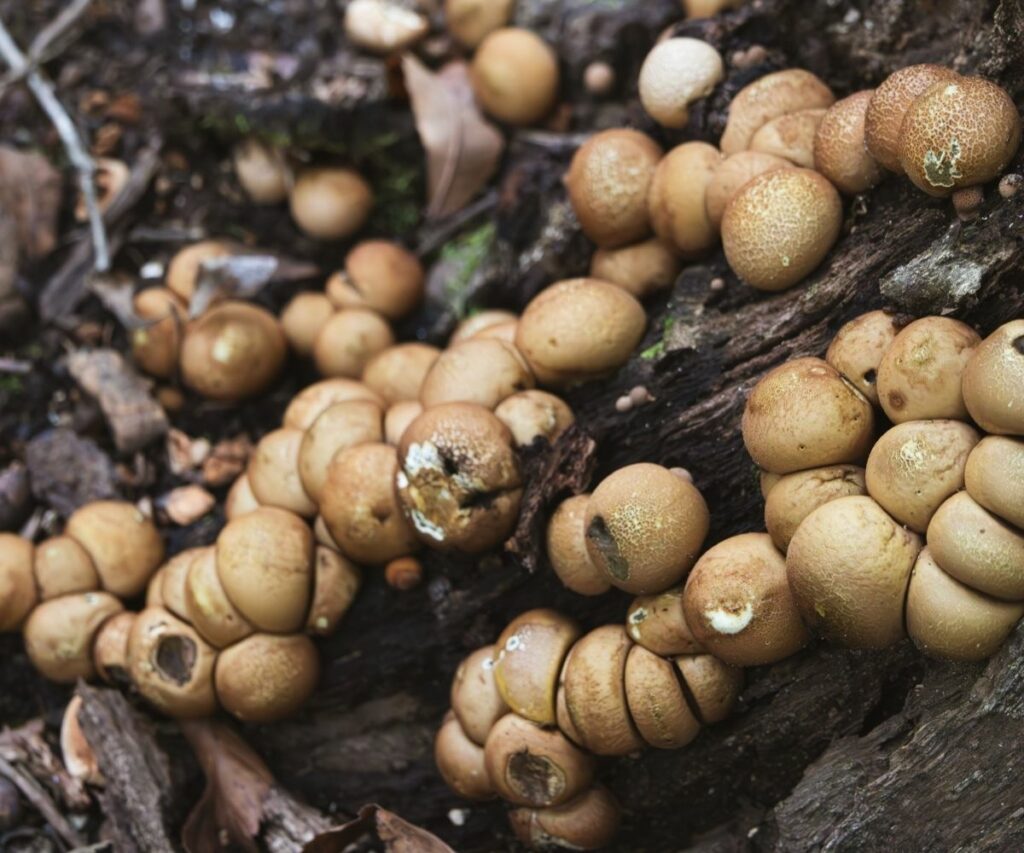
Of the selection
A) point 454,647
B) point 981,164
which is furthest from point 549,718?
point 981,164

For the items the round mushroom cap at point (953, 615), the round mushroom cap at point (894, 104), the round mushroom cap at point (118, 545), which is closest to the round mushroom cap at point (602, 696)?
the round mushroom cap at point (953, 615)

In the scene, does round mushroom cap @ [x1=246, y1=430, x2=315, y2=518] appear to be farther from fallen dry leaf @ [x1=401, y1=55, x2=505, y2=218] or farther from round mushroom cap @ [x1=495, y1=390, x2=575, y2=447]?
fallen dry leaf @ [x1=401, y1=55, x2=505, y2=218]

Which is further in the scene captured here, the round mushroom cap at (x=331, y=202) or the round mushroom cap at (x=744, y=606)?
the round mushroom cap at (x=331, y=202)

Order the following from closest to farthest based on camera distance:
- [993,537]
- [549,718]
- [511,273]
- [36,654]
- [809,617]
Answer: [993,537], [809,617], [549,718], [36,654], [511,273]

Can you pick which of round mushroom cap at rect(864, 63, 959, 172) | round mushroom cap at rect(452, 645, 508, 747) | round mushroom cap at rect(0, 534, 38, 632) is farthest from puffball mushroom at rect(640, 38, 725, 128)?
round mushroom cap at rect(0, 534, 38, 632)

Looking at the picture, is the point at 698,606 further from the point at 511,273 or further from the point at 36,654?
the point at 36,654

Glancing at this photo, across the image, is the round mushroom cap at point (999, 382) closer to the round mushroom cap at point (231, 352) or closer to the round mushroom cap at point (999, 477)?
the round mushroom cap at point (999, 477)
